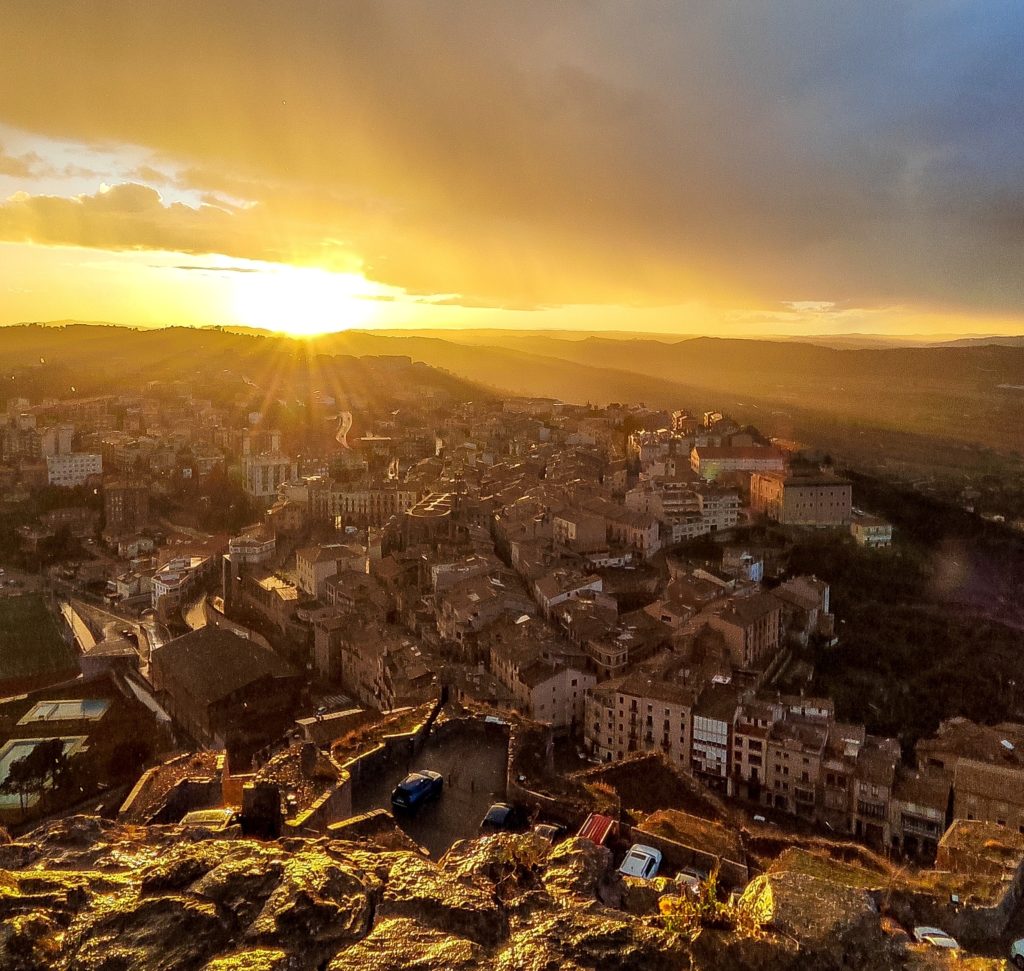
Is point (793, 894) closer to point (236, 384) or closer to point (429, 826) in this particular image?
point (429, 826)

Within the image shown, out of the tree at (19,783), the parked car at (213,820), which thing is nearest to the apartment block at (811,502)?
the tree at (19,783)

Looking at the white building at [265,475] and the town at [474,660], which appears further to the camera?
the white building at [265,475]

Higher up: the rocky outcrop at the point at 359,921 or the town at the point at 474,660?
the rocky outcrop at the point at 359,921

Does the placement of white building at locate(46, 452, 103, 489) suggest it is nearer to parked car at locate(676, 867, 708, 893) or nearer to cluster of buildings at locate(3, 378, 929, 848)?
cluster of buildings at locate(3, 378, 929, 848)

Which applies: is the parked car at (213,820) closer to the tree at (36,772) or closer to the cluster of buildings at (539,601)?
the cluster of buildings at (539,601)

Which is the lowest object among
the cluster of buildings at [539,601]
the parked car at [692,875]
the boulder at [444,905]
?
the cluster of buildings at [539,601]

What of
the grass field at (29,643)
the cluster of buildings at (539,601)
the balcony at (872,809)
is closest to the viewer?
the balcony at (872,809)

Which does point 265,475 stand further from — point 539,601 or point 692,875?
point 692,875

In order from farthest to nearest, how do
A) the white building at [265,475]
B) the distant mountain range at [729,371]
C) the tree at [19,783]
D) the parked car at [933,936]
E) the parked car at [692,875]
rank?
the distant mountain range at [729,371] < the white building at [265,475] < the tree at [19,783] < the parked car at [692,875] < the parked car at [933,936]
